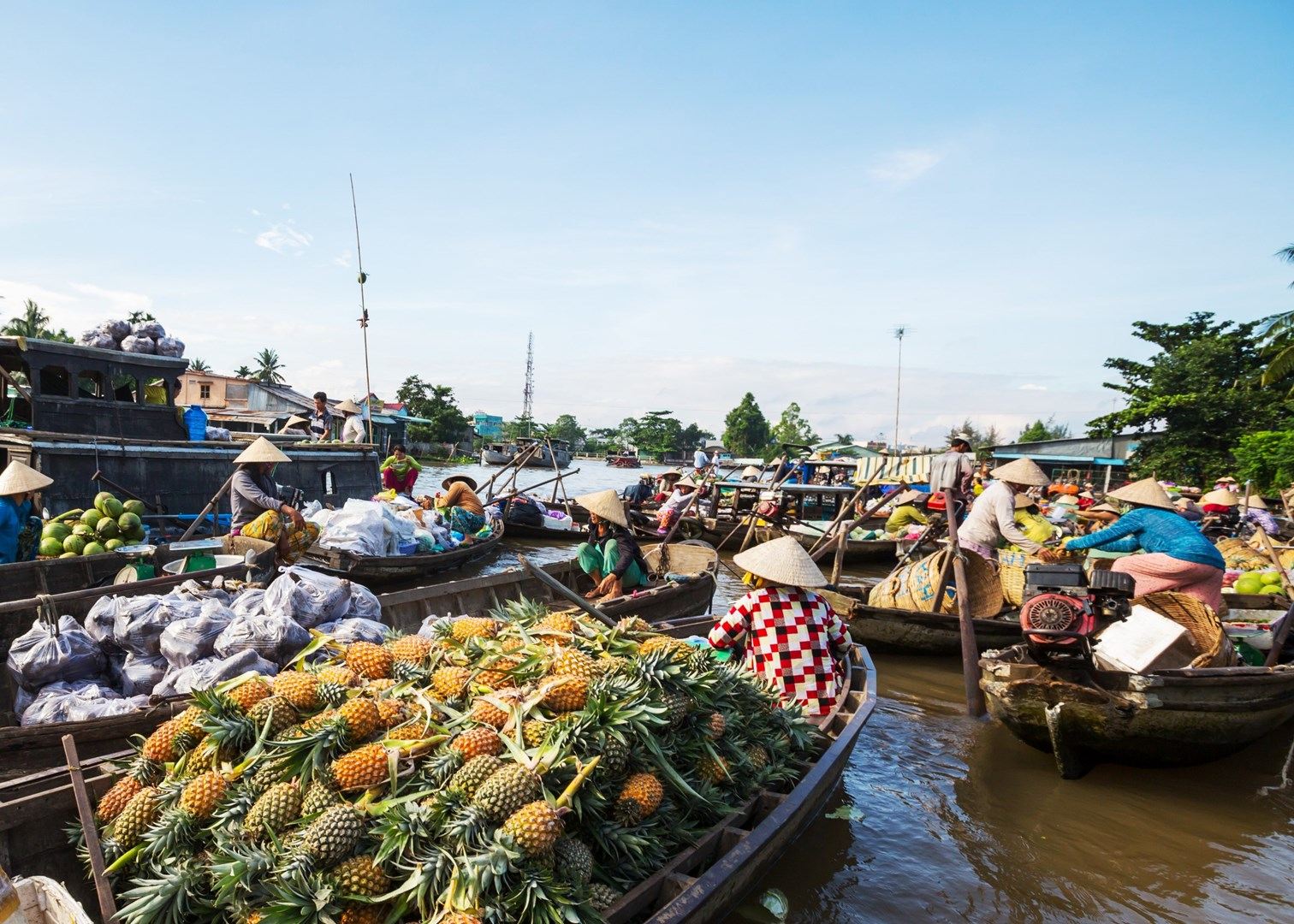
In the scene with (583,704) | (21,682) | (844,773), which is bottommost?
(844,773)

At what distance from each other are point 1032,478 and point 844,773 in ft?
14.3

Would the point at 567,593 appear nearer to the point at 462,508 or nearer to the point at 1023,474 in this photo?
the point at 1023,474

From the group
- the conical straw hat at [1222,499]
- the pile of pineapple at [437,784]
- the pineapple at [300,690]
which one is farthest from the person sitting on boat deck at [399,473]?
the conical straw hat at [1222,499]

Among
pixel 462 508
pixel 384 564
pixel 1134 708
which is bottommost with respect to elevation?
pixel 1134 708

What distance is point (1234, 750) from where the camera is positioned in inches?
235

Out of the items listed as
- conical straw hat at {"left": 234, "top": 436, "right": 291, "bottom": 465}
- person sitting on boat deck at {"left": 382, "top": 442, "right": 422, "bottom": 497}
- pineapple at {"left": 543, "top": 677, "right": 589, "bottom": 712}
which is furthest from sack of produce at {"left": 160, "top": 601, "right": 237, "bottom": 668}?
person sitting on boat deck at {"left": 382, "top": 442, "right": 422, "bottom": 497}

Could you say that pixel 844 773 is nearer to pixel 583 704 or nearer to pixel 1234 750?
pixel 1234 750

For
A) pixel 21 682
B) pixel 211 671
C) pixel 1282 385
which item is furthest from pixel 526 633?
pixel 1282 385

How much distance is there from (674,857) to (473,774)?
100cm

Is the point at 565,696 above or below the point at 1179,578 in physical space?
above

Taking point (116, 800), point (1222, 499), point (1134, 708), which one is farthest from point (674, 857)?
point (1222, 499)

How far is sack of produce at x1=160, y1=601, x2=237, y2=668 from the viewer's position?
465 centimetres

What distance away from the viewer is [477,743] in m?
2.80

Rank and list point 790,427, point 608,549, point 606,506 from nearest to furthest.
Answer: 1. point 606,506
2. point 608,549
3. point 790,427
